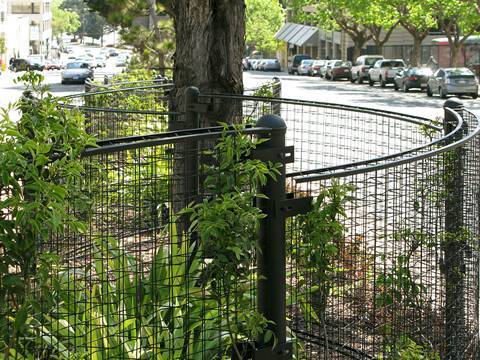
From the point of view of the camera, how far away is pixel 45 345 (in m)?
4.00

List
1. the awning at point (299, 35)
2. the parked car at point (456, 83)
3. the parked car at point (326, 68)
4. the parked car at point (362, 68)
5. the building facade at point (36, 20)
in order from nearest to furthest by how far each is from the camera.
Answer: the parked car at point (456, 83) < the parked car at point (362, 68) < the parked car at point (326, 68) < the awning at point (299, 35) < the building facade at point (36, 20)

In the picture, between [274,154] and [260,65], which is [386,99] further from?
[260,65]

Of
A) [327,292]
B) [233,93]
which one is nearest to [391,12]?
[233,93]

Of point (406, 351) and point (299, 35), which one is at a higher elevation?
point (299, 35)

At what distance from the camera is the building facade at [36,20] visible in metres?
146

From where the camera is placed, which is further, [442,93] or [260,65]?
[260,65]

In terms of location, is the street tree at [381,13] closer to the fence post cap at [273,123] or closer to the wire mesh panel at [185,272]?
the fence post cap at [273,123]

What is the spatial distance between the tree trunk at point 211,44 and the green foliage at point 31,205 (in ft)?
19.0

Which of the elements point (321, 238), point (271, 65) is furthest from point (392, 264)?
point (271, 65)

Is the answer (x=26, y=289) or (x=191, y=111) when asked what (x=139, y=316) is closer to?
(x=26, y=289)

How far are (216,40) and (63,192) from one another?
631cm

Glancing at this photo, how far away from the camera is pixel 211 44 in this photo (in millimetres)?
9453

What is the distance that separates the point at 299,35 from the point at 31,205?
10796 cm

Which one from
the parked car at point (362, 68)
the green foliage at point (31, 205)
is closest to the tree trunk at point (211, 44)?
the green foliage at point (31, 205)
